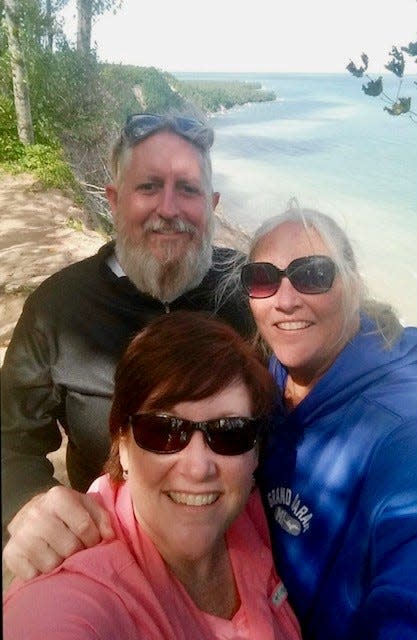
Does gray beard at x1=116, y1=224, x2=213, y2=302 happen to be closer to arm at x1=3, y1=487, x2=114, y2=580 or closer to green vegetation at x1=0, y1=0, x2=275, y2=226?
arm at x1=3, y1=487, x2=114, y2=580

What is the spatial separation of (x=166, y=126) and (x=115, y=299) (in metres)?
0.75

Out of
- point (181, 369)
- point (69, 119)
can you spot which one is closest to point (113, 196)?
point (181, 369)

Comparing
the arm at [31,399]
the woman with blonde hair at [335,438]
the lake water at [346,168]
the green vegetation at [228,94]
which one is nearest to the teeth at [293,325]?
the woman with blonde hair at [335,438]

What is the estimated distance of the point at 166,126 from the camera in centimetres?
209

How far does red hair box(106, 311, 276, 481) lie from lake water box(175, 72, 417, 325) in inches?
422

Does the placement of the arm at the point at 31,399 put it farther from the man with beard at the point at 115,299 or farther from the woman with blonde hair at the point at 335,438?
the woman with blonde hair at the point at 335,438

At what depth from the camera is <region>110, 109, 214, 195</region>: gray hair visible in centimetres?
210

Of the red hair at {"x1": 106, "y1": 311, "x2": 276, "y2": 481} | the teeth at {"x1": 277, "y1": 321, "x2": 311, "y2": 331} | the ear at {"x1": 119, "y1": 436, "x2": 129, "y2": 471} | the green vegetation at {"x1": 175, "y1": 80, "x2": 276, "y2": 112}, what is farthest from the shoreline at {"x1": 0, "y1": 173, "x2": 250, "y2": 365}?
the green vegetation at {"x1": 175, "y1": 80, "x2": 276, "y2": 112}

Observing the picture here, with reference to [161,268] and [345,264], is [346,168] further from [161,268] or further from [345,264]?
[345,264]

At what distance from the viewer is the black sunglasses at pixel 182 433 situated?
4.21 feet

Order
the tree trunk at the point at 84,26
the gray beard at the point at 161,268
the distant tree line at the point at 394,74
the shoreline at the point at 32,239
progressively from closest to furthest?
the gray beard at the point at 161,268
the distant tree line at the point at 394,74
the shoreline at the point at 32,239
the tree trunk at the point at 84,26

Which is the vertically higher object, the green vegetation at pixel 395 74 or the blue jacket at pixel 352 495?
the green vegetation at pixel 395 74

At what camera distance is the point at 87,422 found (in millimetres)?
1938

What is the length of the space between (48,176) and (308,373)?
930 cm
